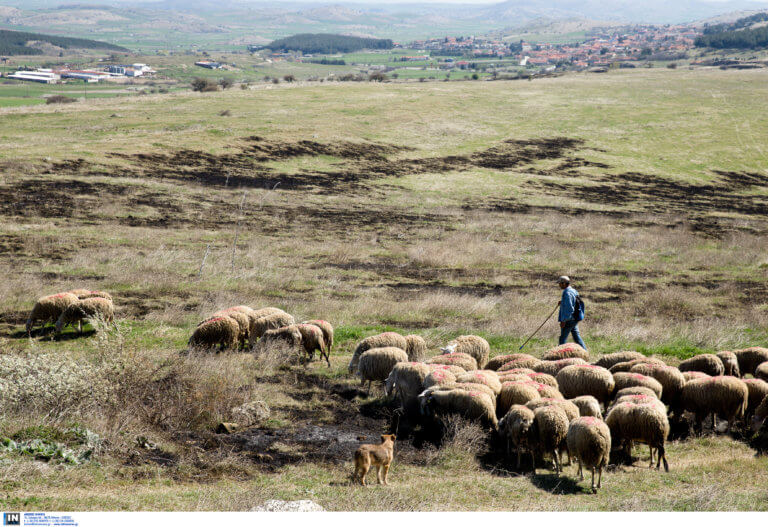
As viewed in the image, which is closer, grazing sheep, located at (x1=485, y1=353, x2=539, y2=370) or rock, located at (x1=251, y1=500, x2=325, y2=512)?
rock, located at (x1=251, y1=500, x2=325, y2=512)

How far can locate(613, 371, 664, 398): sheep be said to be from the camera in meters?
12.7

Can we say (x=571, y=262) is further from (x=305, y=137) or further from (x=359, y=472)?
(x=305, y=137)

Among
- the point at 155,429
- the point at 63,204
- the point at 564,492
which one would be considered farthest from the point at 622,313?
the point at 63,204

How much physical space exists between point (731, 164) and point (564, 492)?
226 feet

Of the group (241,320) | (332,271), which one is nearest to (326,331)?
(241,320)

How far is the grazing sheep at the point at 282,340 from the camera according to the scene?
15367 millimetres

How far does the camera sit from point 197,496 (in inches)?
328

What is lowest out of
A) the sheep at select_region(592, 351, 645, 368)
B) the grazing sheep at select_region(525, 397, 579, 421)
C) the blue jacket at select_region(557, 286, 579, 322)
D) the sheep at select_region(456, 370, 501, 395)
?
the sheep at select_region(592, 351, 645, 368)

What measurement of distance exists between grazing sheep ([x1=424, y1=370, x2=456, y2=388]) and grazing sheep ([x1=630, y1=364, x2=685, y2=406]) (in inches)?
167

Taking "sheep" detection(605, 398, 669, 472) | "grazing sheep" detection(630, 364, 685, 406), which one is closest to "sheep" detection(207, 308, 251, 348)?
"sheep" detection(605, 398, 669, 472)

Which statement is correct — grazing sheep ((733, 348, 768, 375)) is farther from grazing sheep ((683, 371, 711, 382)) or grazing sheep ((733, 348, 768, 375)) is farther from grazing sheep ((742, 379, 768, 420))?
grazing sheep ((683, 371, 711, 382))

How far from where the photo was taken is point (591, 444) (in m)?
9.93

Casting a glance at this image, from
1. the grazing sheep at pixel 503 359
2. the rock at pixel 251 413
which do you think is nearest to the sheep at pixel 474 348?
the grazing sheep at pixel 503 359

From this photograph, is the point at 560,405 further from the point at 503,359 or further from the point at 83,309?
the point at 83,309
